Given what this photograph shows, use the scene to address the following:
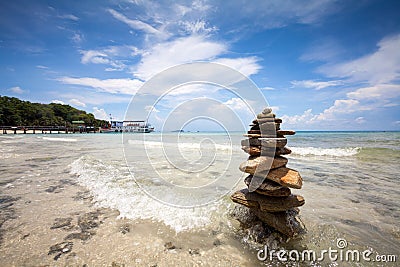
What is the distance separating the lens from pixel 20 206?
4828mm

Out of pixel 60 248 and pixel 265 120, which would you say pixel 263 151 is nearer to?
pixel 265 120

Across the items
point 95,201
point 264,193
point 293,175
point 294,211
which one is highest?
point 293,175

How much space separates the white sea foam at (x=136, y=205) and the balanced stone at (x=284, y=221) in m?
1.26

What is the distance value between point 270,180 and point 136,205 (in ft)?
12.1

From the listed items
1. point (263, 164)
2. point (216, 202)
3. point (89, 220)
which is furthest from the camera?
point (216, 202)

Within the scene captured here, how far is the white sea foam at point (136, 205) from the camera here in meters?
4.38

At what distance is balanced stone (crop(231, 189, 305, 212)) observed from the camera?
3.65m

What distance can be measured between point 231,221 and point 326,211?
2.60 metres

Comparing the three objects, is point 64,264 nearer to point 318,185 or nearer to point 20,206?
point 20,206

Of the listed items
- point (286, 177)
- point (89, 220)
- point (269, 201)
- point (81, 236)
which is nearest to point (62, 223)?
point (89, 220)

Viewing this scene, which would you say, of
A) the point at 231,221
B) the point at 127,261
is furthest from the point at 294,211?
the point at 127,261

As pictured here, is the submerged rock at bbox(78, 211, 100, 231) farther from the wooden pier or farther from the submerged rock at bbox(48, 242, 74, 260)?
the wooden pier

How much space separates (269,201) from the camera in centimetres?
379

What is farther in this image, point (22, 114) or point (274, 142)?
point (22, 114)
